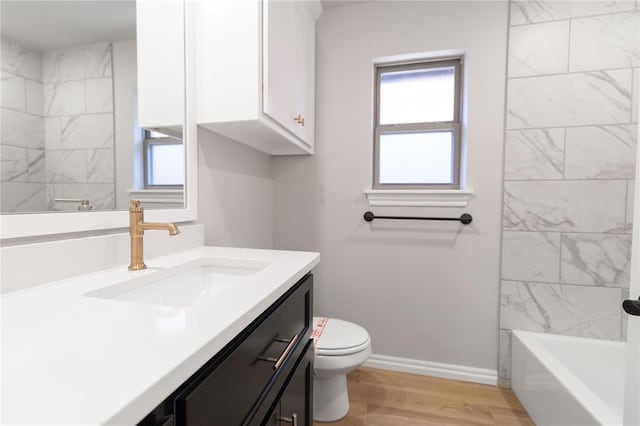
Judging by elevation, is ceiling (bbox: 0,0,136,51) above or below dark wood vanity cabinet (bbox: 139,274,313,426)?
above

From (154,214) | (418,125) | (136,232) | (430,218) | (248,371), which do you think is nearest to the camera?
(248,371)

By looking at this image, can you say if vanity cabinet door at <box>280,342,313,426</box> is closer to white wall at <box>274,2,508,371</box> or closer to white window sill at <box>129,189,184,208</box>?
white window sill at <box>129,189,184,208</box>

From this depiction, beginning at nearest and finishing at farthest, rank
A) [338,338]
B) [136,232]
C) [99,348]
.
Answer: [99,348] → [136,232] → [338,338]

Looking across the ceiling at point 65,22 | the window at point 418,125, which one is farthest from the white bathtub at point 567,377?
the ceiling at point 65,22

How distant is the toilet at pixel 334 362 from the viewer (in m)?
1.36

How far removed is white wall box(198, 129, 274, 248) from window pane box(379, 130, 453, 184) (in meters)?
0.80

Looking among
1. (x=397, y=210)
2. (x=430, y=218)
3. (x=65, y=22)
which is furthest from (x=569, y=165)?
(x=65, y=22)

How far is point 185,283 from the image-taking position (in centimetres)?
92

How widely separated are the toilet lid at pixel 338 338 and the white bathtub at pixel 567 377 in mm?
836

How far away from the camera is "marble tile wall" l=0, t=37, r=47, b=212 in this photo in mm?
648

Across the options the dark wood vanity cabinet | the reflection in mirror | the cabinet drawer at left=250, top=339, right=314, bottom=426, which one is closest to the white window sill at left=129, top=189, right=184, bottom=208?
the reflection in mirror

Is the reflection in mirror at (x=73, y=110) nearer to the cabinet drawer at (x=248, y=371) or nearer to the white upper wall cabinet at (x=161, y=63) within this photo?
the white upper wall cabinet at (x=161, y=63)

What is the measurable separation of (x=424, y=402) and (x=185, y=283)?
4.69 ft

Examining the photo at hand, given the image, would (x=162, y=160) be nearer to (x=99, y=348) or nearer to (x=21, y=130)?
(x=21, y=130)
